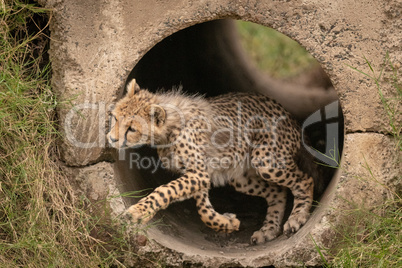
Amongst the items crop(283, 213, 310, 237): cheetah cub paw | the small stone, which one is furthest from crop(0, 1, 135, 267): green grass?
crop(283, 213, 310, 237): cheetah cub paw

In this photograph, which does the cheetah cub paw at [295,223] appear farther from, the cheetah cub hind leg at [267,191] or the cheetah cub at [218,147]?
the cheetah cub hind leg at [267,191]

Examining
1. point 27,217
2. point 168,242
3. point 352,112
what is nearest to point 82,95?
point 27,217

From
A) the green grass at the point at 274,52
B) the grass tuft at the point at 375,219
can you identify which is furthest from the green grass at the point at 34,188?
the green grass at the point at 274,52

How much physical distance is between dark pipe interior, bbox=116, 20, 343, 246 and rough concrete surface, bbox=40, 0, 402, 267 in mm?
531

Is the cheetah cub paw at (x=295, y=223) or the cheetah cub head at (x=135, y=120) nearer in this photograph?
the cheetah cub head at (x=135, y=120)

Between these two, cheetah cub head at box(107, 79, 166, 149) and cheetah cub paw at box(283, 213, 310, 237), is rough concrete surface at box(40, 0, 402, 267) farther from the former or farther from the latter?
cheetah cub paw at box(283, 213, 310, 237)

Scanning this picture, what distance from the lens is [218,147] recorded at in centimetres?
490

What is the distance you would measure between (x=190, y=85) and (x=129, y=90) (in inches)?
71.4

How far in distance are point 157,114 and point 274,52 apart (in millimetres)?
4347

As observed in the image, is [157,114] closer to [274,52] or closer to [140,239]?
[140,239]

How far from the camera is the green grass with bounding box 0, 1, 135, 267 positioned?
156 inches

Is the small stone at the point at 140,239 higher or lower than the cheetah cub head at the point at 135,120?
lower

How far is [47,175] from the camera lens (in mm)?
4219

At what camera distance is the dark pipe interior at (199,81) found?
5.05m
